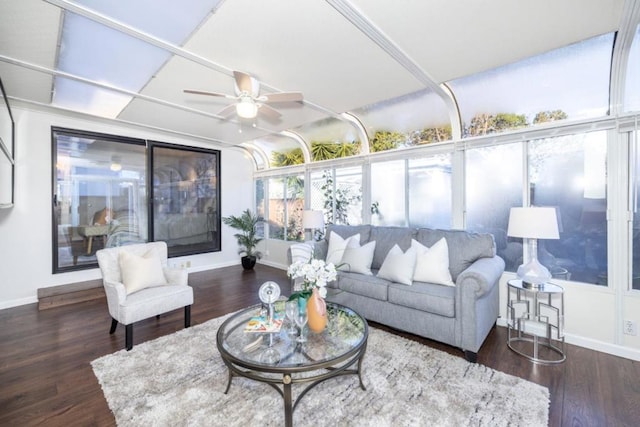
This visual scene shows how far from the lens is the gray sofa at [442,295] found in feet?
7.63

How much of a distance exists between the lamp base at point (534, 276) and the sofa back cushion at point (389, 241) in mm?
1162

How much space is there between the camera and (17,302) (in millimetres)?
3766

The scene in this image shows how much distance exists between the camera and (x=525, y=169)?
9.68 ft

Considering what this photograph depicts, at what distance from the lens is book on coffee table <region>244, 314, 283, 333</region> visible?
1.98 meters

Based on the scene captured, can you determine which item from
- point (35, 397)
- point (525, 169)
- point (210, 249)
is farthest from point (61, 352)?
point (525, 169)

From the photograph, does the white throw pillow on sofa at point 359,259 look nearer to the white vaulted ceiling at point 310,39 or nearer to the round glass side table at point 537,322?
the round glass side table at point 537,322

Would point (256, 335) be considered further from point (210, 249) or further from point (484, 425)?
point (210, 249)

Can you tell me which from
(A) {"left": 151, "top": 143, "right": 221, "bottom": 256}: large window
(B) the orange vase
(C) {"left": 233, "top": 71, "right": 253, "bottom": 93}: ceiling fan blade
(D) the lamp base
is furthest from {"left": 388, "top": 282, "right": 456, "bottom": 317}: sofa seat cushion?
(A) {"left": 151, "top": 143, "right": 221, "bottom": 256}: large window

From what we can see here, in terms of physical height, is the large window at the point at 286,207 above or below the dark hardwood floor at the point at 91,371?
above

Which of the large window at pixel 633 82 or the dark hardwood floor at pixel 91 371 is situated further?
the large window at pixel 633 82

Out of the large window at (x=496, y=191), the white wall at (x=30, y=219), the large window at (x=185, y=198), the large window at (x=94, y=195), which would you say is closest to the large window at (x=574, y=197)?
the large window at (x=496, y=191)

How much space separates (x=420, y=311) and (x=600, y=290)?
66.0 inches


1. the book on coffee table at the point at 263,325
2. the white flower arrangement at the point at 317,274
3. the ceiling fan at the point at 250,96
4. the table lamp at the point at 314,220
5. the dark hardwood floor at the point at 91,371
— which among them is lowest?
the dark hardwood floor at the point at 91,371

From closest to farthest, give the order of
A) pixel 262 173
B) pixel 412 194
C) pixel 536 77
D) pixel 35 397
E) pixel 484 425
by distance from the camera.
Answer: pixel 484 425
pixel 35 397
pixel 536 77
pixel 412 194
pixel 262 173
